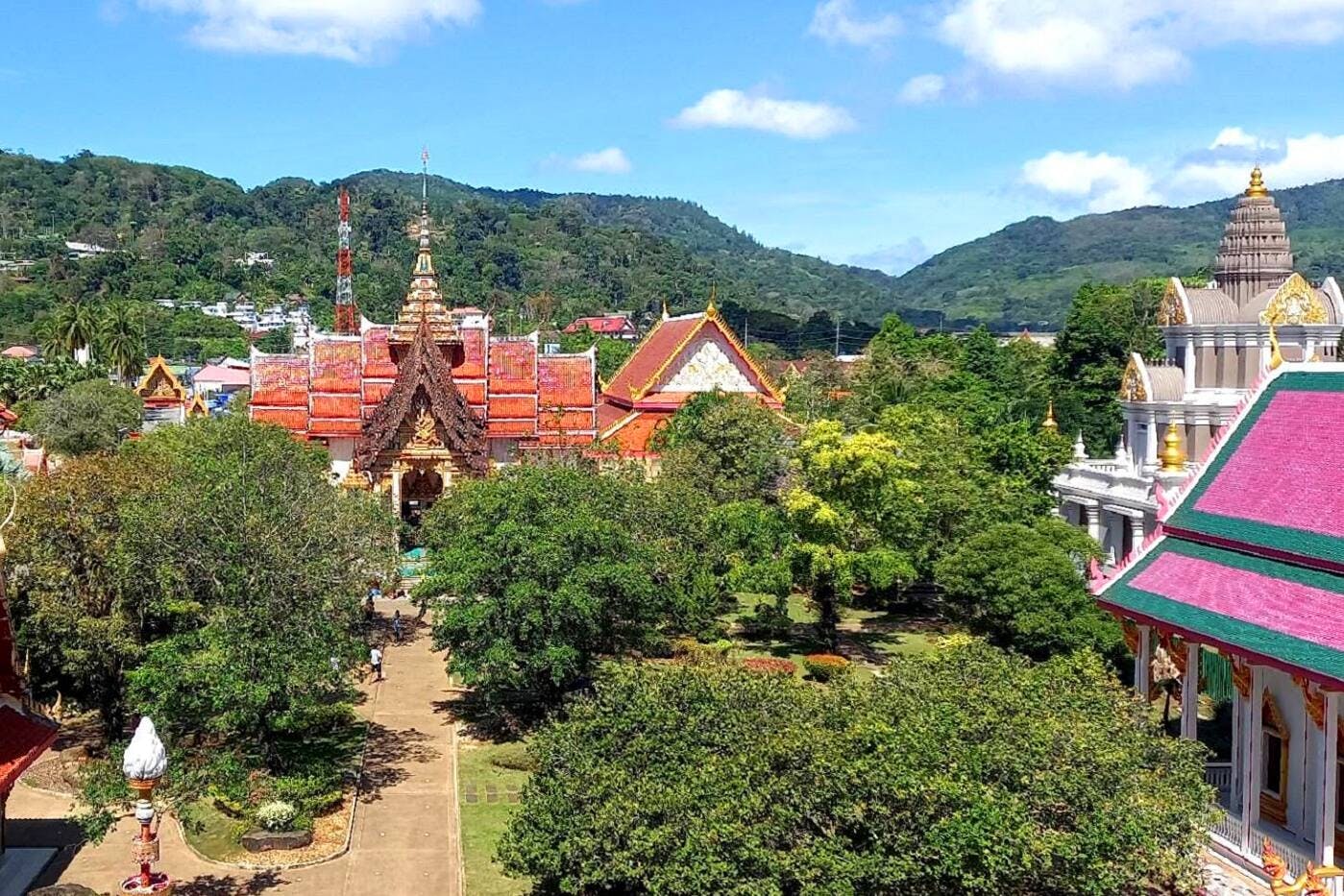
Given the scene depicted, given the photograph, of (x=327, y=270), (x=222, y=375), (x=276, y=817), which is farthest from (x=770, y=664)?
(x=327, y=270)

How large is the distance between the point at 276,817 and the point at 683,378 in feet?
107

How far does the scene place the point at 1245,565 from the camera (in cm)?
1962

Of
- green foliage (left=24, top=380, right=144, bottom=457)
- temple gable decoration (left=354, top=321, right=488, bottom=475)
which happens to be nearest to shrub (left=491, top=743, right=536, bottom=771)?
temple gable decoration (left=354, top=321, right=488, bottom=475)

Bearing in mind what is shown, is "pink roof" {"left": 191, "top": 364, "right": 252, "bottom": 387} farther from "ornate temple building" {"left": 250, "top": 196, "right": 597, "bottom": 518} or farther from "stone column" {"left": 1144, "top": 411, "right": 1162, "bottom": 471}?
"stone column" {"left": 1144, "top": 411, "right": 1162, "bottom": 471}

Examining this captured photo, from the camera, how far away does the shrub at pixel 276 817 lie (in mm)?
19406

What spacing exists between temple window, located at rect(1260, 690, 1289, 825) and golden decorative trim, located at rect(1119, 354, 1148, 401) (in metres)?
19.0

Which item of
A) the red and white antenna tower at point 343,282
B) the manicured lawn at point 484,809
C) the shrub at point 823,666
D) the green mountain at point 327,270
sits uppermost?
the green mountain at point 327,270

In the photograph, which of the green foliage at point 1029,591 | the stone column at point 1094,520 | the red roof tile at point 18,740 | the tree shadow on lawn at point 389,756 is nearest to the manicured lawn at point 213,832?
the tree shadow on lawn at point 389,756

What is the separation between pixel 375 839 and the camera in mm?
19672

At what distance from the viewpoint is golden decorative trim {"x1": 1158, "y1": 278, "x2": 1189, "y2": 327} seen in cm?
3703

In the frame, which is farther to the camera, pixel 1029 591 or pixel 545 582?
pixel 1029 591

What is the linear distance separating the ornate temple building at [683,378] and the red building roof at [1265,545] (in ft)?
90.3

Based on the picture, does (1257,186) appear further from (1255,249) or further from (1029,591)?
(1029,591)

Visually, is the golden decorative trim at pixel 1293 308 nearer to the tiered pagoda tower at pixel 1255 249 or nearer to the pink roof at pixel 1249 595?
the tiered pagoda tower at pixel 1255 249
